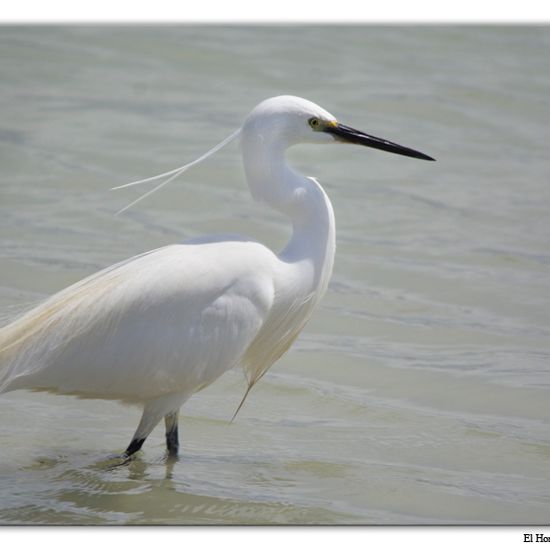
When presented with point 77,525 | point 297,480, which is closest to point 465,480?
point 297,480

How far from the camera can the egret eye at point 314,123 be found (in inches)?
148

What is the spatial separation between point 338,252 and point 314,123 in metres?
2.38

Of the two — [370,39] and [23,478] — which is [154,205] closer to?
[23,478]

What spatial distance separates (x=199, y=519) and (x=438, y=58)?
6.87m

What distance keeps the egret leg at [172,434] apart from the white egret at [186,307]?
0.04 metres

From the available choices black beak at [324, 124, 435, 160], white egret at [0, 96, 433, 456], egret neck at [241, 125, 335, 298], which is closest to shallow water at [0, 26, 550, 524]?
white egret at [0, 96, 433, 456]

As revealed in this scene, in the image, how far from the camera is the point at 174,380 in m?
3.60

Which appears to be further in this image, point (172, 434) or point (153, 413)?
point (172, 434)

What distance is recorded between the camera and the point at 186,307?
357 centimetres

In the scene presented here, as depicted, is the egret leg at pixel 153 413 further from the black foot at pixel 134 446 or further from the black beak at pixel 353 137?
the black beak at pixel 353 137

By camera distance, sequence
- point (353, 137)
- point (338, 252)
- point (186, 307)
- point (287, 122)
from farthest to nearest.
Result: point (338, 252) → point (353, 137) → point (287, 122) → point (186, 307)

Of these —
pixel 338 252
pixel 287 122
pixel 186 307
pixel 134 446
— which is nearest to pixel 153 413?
pixel 134 446

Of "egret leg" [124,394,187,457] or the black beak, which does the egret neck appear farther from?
"egret leg" [124,394,187,457]

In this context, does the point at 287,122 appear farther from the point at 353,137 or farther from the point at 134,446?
the point at 134,446
